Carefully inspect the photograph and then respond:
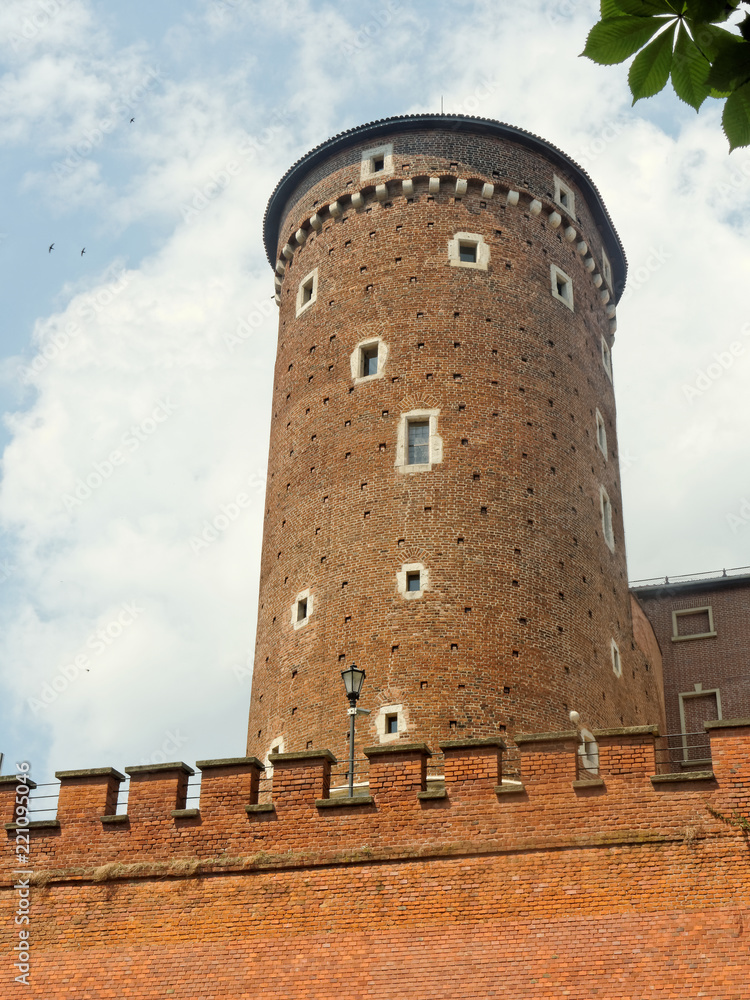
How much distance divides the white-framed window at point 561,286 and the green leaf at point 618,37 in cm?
2245

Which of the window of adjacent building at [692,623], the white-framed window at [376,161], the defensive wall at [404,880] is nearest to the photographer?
the defensive wall at [404,880]

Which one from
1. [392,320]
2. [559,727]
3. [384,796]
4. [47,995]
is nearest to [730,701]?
[559,727]

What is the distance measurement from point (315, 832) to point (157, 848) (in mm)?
2159

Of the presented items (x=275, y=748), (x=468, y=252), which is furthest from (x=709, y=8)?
(x=468, y=252)

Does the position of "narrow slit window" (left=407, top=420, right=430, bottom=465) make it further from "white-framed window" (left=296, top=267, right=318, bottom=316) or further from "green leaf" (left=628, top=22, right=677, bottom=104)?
"green leaf" (left=628, top=22, right=677, bottom=104)

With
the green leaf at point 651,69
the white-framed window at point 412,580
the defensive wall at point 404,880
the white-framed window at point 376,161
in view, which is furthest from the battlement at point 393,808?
the white-framed window at point 376,161

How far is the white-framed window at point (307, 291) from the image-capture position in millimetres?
26844

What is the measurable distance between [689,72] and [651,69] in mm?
140

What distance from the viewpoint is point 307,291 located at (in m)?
27.2

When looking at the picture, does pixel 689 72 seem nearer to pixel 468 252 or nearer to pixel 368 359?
pixel 368 359

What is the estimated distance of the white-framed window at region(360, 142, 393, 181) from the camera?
27.1m

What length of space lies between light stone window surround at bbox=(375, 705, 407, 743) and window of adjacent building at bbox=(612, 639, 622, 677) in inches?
219

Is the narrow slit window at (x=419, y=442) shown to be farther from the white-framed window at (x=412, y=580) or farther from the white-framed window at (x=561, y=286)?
the white-framed window at (x=561, y=286)

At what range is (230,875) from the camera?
1546 cm
